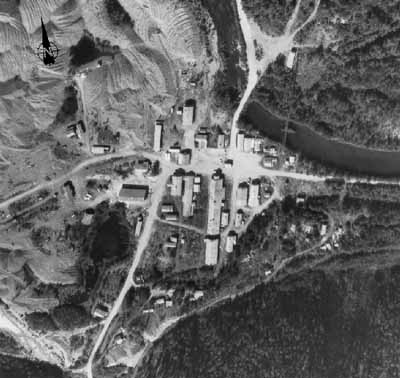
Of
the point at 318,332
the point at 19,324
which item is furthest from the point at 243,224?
the point at 19,324

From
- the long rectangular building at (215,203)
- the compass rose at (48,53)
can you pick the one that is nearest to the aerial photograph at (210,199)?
the long rectangular building at (215,203)

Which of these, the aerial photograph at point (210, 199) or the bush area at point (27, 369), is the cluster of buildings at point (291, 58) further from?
the bush area at point (27, 369)

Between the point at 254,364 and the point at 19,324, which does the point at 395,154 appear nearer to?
the point at 254,364

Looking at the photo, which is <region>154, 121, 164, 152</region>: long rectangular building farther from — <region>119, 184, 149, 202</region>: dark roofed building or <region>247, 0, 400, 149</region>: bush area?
<region>247, 0, 400, 149</region>: bush area

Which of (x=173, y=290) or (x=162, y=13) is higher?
(x=162, y=13)

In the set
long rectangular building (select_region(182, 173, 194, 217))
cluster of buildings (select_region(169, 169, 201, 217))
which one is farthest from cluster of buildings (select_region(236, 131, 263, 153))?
long rectangular building (select_region(182, 173, 194, 217))

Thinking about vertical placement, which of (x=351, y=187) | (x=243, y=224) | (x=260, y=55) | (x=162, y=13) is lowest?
(x=243, y=224)

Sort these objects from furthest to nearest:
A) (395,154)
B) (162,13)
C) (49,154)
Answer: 1. (395,154)
2. (49,154)
3. (162,13)
